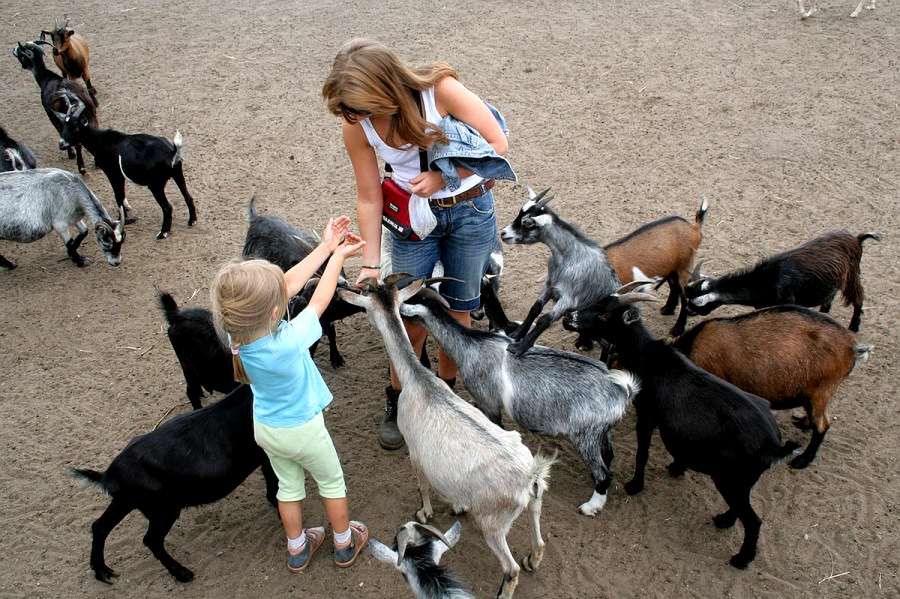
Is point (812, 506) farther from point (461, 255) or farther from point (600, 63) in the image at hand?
point (600, 63)

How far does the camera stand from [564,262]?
5277mm

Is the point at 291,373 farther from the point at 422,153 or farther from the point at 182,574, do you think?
the point at 182,574

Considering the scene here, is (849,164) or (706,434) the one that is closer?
(706,434)

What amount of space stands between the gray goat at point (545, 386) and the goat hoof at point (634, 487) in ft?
0.55

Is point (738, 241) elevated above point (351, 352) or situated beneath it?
elevated above

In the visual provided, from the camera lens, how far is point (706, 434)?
3.67 meters

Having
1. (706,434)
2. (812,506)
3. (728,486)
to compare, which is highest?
(706,434)

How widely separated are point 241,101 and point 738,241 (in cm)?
657

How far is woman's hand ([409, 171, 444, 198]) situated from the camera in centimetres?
337

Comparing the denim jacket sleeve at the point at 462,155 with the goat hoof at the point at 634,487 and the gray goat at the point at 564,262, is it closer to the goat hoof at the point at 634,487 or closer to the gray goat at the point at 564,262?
the gray goat at the point at 564,262

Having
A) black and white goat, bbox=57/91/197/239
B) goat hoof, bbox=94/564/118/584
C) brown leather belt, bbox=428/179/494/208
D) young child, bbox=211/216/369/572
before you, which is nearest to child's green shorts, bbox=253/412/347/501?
young child, bbox=211/216/369/572

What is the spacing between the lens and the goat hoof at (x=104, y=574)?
3.83m

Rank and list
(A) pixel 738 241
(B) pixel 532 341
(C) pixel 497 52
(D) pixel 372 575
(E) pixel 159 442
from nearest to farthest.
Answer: (E) pixel 159 442 → (D) pixel 372 575 → (B) pixel 532 341 → (A) pixel 738 241 → (C) pixel 497 52

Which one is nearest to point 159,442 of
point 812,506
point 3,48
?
point 812,506
